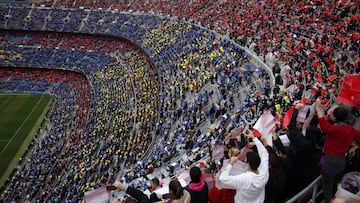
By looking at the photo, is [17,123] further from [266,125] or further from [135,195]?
[135,195]

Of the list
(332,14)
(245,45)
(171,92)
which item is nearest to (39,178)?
(171,92)

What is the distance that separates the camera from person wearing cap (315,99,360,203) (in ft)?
14.2

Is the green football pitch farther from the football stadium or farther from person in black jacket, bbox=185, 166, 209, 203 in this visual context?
person in black jacket, bbox=185, 166, 209, 203

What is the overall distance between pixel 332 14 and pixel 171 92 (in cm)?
1070

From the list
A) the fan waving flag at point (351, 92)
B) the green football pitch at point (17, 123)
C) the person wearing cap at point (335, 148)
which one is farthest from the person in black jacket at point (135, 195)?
the green football pitch at point (17, 123)

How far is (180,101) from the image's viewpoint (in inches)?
842

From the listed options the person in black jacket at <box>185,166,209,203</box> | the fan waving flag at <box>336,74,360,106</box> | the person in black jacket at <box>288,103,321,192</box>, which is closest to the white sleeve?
the person in black jacket at <box>185,166,209,203</box>

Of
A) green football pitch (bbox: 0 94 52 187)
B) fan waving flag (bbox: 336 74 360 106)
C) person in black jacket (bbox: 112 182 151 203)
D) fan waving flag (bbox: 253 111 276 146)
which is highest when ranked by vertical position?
fan waving flag (bbox: 336 74 360 106)

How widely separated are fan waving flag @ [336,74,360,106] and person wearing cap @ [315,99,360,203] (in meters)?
0.87

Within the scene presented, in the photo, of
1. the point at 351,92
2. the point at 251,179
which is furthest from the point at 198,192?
the point at 351,92

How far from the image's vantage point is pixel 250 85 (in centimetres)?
1797

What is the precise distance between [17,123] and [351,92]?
31683 mm

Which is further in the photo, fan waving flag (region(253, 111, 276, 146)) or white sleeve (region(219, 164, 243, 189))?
fan waving flag (region(253, 111, 276, 146))

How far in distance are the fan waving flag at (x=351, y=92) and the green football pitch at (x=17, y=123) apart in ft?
78.0
